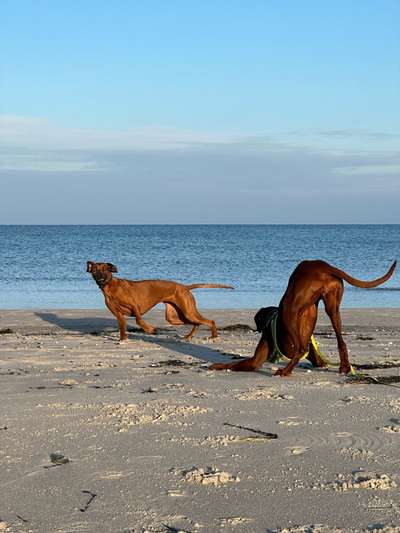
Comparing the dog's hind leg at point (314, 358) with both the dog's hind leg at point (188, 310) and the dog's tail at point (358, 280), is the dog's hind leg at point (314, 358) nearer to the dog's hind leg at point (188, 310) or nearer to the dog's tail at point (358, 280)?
the dog's tail at point (358, 280)

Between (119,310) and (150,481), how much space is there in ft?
22.8

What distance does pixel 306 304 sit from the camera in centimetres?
706

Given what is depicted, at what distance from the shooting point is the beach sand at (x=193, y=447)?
11.7ft

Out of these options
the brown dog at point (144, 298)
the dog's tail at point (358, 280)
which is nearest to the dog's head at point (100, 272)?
the brown dog at point (144, 298)

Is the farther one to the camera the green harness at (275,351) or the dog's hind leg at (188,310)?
the dog's hind leg at (188,310)

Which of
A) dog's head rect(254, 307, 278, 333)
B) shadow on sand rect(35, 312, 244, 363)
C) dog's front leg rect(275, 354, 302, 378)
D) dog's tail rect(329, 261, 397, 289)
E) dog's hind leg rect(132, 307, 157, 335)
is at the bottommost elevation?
shadow on sand rect(35, 312, 244, 363)

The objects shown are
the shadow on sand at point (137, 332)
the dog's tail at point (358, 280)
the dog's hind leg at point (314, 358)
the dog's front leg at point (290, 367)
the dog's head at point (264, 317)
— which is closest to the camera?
the dog's tail at point (358, 280)

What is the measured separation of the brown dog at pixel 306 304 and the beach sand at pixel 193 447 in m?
0.28

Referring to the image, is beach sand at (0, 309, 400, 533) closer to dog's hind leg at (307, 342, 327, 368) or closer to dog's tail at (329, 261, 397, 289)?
dog's hind leg at (307, 342, 327, 368)

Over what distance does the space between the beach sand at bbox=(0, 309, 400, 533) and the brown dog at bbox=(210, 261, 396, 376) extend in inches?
10.9

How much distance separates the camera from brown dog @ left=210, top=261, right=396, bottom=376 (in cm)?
702

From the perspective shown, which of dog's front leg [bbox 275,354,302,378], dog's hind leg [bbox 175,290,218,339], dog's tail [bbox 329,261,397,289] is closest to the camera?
dog's tail [bbox 329,261,397,289]

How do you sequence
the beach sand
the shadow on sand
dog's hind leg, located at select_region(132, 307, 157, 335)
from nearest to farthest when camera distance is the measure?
the beach sand < the shadow on sand < dog's hind leg, located at select_region(132, 307, 157, 335)

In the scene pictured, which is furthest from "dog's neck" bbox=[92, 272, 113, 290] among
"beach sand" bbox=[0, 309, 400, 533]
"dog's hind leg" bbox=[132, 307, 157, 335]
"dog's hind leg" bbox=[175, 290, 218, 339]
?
"beach sand" bbox=[0, 309, 400, 533]
